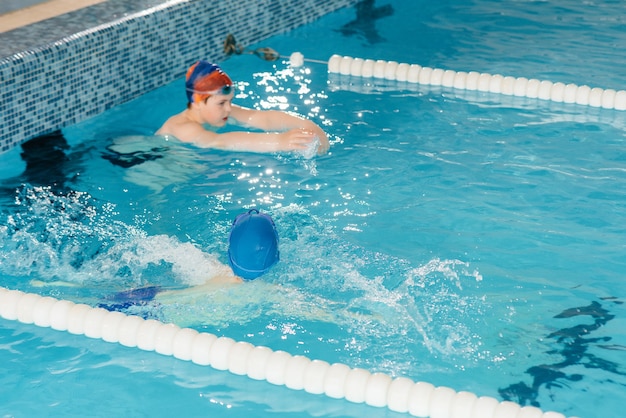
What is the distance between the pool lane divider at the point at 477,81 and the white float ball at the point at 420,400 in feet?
11.1

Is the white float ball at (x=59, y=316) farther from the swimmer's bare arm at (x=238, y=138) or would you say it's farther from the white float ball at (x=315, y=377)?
the swimmer's bare arm at (x=238, y=138)

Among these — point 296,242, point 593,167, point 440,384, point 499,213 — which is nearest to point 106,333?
point 296,242

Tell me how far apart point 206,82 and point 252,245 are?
5.48 ft

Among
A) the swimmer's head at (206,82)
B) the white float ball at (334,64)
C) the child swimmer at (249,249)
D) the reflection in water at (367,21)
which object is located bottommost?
the reflection in water at (367,21)

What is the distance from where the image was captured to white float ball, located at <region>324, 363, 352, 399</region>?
11.3 feet

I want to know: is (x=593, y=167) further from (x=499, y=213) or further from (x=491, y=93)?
(x=491, y=93)

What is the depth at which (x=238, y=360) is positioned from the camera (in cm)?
359

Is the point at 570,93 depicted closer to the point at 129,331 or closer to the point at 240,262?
the point at 240,262

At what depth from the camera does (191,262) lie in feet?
13.8

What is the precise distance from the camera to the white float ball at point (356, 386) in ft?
11.2

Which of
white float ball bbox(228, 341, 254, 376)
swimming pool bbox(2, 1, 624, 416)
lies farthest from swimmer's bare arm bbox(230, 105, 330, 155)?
white float ball bbox(228, 341, 254, 376)

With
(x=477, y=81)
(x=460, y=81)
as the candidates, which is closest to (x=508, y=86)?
(x=477, y=81)

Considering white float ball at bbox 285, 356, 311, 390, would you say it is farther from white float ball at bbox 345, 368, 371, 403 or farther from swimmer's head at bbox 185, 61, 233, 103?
swimmer's head at bbox 185, 61, 233, 103

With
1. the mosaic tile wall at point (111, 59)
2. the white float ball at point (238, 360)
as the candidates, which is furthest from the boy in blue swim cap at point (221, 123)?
the white float ball at point (238, 360)
